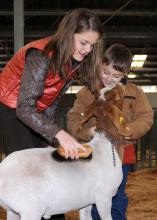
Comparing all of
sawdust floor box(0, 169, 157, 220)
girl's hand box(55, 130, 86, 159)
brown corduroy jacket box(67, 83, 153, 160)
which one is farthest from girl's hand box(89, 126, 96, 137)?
sawdust floor box(0, 169, 157, 220)

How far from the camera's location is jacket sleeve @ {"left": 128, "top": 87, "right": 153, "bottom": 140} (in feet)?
11.2

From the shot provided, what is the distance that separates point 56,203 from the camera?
2605 mm

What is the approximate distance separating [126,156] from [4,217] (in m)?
1.50

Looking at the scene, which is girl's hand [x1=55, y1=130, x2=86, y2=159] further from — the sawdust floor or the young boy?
the sawdust floor

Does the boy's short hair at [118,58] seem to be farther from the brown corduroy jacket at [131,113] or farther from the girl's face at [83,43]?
the girl's face at [83,43]

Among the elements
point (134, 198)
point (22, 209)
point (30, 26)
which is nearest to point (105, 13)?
point (30, 26)

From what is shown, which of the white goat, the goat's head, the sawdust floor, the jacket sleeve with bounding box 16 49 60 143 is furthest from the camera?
the sawdust floor

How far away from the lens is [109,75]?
3.43 m

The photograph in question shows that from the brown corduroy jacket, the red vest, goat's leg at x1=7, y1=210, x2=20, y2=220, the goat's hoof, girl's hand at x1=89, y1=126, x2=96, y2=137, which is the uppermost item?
the red vest

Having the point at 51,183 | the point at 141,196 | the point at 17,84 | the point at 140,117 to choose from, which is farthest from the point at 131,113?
the point at 141,196

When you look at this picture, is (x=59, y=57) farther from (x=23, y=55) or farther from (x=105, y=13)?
(x=105, y=13)

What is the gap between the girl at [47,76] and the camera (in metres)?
2.60

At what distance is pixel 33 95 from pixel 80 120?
0.89 meters

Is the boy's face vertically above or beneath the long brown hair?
beneath
